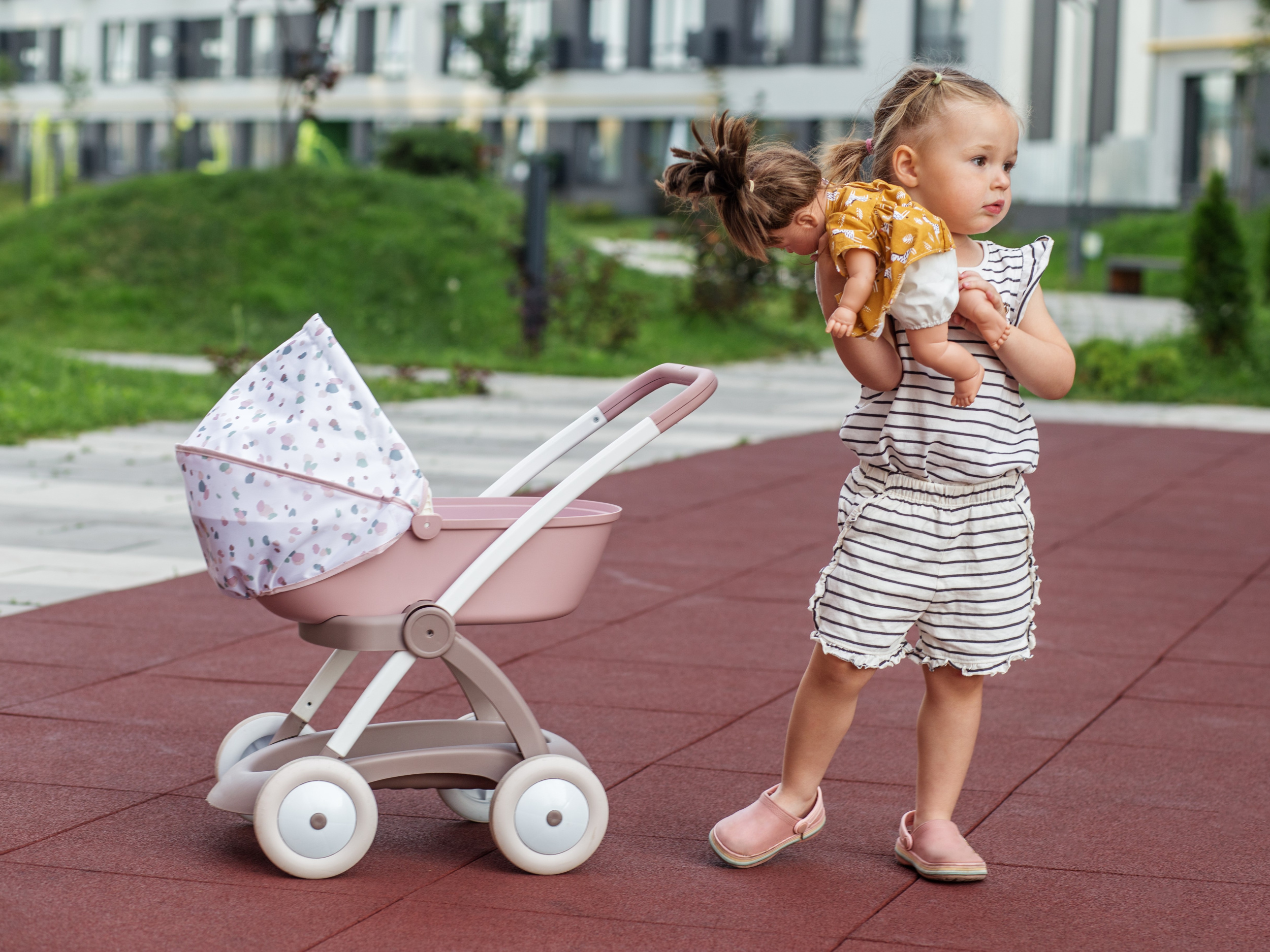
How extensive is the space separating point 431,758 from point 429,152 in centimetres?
2093

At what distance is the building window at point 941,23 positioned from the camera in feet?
123

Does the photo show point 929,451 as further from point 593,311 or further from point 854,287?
point 593,311

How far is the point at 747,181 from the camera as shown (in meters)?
2.85

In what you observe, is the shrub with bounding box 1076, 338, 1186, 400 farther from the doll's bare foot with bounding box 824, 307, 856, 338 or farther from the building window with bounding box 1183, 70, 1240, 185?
the building window with bounding box 1183, 70, 1240, 185

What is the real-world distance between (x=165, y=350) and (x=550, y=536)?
12472 mm

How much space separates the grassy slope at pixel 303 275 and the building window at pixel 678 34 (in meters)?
24.6

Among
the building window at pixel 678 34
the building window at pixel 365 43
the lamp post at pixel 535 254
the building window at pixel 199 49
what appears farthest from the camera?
the building window at pixel 199 49

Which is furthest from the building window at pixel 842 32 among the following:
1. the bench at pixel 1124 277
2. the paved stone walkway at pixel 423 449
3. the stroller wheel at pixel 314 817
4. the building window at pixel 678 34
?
the stroller wheel at pixel 314 817

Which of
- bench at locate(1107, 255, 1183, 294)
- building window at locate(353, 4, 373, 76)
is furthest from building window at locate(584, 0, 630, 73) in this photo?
bench at locate(1107, 255, 1183, 294)

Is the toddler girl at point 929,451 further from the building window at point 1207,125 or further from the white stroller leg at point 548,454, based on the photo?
the building window at point 1207,125

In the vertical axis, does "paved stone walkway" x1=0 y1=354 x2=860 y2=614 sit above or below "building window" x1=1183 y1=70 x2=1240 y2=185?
below

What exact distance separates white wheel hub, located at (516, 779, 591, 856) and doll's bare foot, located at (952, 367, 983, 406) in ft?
3.23

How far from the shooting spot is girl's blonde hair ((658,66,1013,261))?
2.84 metres

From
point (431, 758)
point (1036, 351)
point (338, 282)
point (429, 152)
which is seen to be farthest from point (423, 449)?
point (429, 152)
